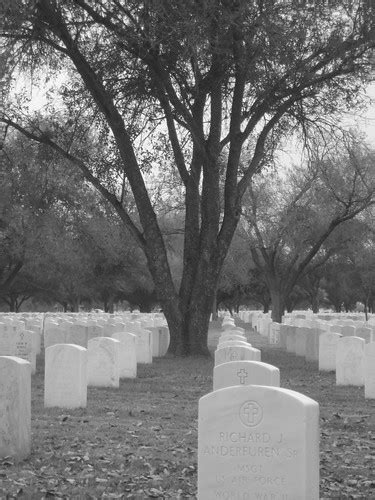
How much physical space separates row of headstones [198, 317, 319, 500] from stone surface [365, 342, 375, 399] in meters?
8.52

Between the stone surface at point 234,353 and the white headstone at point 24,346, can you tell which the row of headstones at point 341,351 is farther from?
the white headstone at point 24,346

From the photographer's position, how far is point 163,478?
8.30 meters

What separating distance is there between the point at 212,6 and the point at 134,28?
7.31 feet

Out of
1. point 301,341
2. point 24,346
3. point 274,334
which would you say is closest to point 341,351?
point 24,346

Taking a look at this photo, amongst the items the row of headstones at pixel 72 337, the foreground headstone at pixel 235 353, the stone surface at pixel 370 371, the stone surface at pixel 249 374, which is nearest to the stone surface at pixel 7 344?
the row of headstones at pixel 72 337

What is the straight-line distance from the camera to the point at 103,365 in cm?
1548

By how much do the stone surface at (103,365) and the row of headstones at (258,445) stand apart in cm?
913

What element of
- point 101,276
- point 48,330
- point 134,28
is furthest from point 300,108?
point 101,276

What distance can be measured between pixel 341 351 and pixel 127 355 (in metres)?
3.71

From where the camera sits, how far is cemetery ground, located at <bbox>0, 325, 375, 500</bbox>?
7934mm

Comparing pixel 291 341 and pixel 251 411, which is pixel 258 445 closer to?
pixel 251 411

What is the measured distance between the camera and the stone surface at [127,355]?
17312mm

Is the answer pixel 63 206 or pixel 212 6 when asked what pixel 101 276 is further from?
pixel 212 6

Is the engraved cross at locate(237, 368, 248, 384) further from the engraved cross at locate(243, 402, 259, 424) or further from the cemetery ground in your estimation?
the engraved cross at locate(243, 402, 259, 424)
